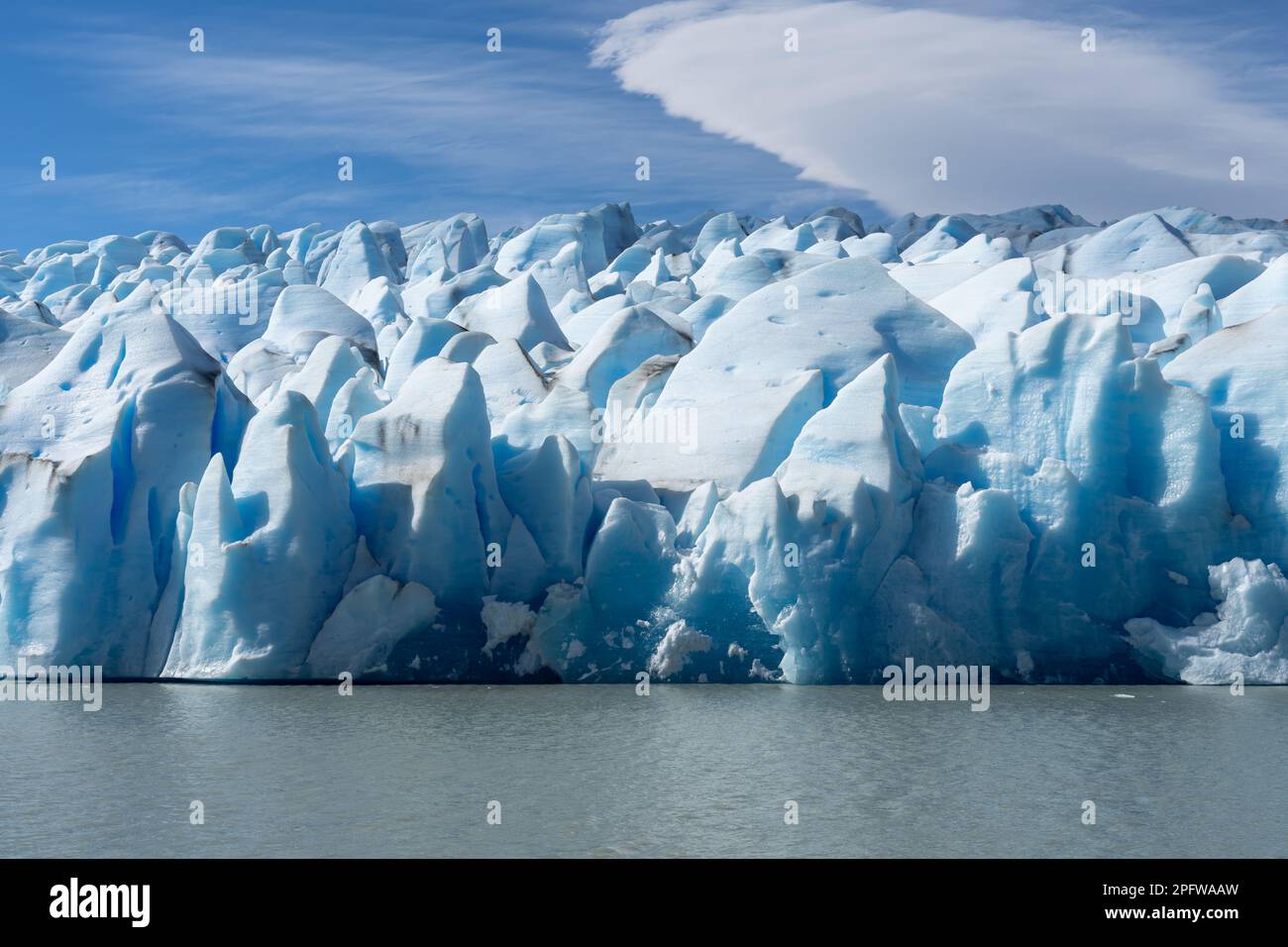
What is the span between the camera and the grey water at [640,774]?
7.61 metres

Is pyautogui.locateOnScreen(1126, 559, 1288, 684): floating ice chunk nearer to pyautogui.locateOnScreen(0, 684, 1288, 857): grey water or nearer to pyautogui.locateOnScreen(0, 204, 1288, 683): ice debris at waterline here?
pyautogui.locateOnScreen(0, 204, 1288, 683): ice debris at waterline

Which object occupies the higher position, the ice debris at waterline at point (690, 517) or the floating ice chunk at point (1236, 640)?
the ice debris at waterline at point (690, 517)

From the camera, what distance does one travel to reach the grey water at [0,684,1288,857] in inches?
299

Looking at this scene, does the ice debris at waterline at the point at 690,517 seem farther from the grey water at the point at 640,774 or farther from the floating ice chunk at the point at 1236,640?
the grey water at the point at 640,774

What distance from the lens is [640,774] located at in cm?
915

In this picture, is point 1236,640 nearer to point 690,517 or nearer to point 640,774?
point 690,517

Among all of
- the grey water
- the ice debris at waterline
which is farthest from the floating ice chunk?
the grey water

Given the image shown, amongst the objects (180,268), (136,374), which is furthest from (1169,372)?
(180,268)

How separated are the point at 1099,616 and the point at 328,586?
23.9 ft

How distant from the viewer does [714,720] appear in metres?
11.1

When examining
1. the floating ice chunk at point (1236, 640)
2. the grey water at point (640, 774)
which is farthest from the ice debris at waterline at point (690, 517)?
the grey water at point (640, 774)

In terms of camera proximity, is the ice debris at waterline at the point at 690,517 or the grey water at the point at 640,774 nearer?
the grey water at the point at 640,774
